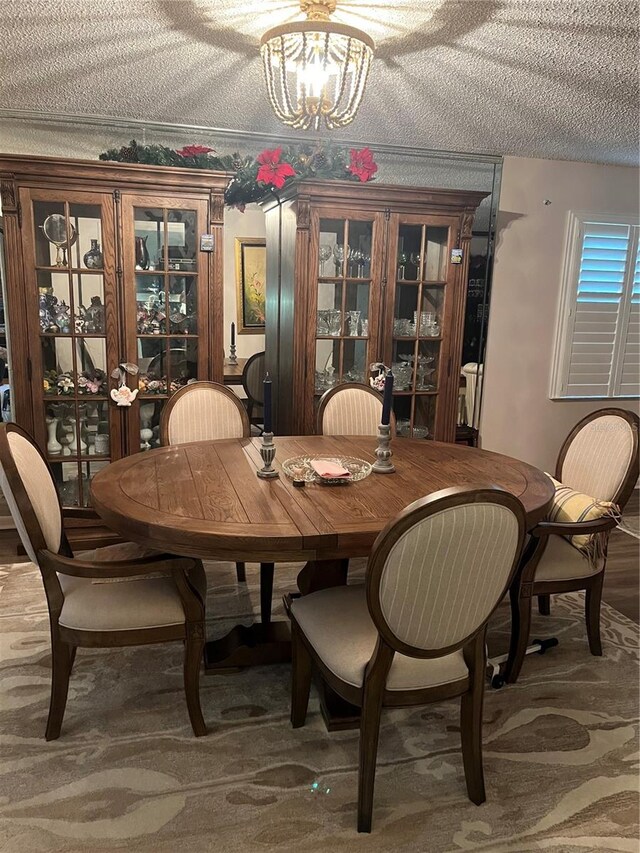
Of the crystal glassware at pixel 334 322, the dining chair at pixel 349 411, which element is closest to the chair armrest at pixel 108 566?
the dining chair at pixel 349 411

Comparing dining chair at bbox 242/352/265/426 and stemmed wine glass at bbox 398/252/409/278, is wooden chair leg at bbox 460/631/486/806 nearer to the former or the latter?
stemmed wine glass at bbox 398/252/409/278

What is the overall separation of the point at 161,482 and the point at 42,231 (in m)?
1.81

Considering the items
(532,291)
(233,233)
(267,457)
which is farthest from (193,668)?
(532,291)

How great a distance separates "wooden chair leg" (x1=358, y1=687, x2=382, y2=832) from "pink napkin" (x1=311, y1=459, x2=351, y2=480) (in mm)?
773

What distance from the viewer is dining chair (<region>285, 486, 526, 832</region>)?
1.44 metres

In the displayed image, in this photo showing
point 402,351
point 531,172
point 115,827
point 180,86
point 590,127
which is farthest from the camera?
point 531,172

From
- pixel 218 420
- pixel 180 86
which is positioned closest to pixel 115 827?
pixel 218 420

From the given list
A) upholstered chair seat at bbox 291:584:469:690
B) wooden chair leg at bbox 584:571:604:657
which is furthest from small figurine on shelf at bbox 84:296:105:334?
wooden chair leg at bbox 584:571:604:657

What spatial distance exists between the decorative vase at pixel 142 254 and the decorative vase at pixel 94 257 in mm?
191

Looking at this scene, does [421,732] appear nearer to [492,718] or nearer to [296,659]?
[492,718]

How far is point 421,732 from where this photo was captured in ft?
6.77

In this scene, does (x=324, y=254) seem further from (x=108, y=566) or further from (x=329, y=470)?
(x=108, y=566)

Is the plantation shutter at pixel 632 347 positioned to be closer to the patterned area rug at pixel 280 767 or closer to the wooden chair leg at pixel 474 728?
the patterned area rug at pixel 280 767

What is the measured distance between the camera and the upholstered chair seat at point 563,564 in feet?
7.63
